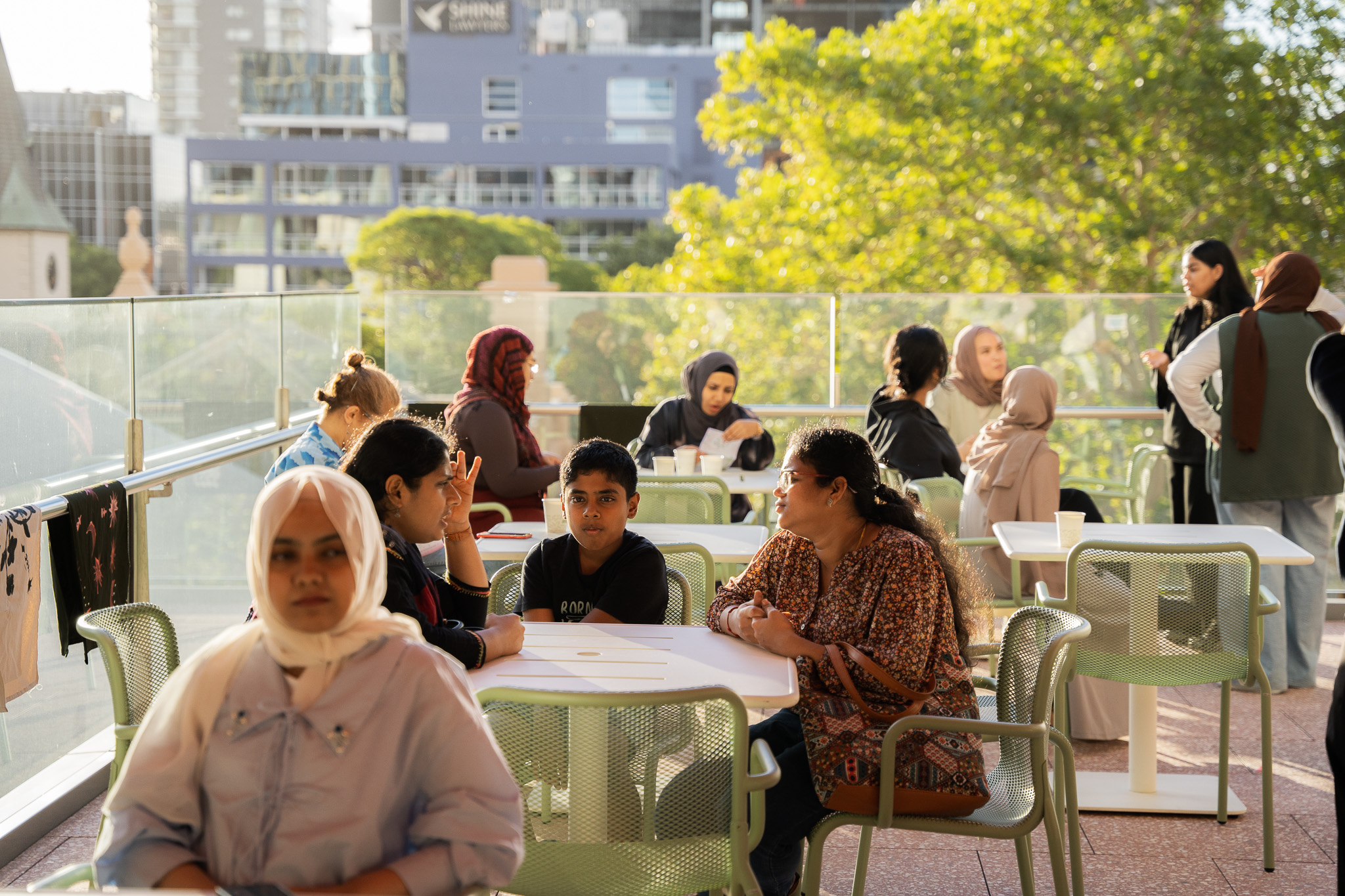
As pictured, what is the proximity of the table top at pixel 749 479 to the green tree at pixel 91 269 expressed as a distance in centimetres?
7701

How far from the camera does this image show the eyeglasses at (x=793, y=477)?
8.98 feet

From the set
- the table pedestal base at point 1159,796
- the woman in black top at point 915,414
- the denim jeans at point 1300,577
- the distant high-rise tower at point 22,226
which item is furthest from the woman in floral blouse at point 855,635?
the distant high-rise tower at point 22,226

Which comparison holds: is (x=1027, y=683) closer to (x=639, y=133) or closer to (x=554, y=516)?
(x=554, y=516)

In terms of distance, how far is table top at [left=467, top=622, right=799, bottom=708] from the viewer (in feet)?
8.12

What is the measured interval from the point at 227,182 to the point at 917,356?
80.8 meters

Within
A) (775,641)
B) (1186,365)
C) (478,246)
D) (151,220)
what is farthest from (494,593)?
(151,220)

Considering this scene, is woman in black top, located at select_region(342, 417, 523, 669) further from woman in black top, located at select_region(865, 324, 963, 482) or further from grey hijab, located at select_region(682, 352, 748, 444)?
grey hijab, located at select_region(682, 352, 748, 444)

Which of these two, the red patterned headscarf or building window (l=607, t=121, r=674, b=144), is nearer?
the red patterned headscarf

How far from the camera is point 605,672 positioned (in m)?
2.59

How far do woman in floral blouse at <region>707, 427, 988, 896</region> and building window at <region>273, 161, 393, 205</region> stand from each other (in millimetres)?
78705

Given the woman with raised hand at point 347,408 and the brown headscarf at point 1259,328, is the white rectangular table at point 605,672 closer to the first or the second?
the woman with raised hand at point 347,408

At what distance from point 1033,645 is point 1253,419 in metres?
2.86

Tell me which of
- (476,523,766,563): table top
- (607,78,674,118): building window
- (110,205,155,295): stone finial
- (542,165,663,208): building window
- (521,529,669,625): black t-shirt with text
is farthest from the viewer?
(607,78,674,118): building window

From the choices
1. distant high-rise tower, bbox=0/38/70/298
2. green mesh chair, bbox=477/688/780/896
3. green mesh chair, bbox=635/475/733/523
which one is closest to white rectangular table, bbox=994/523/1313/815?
green mesh chair, bbox=635/475/733/523
